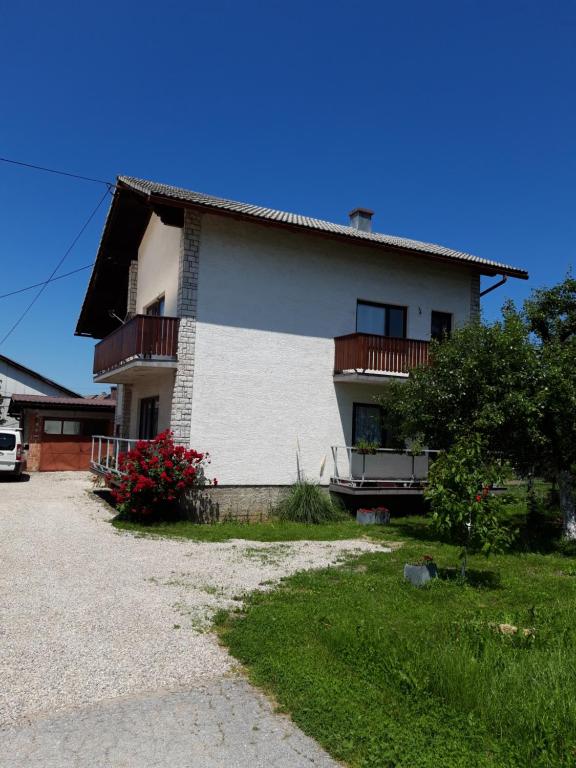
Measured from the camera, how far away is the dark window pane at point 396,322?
17.2 m

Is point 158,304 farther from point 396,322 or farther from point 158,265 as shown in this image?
point 396,322

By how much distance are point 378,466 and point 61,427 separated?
1744 cm

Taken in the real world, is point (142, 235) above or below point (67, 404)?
above

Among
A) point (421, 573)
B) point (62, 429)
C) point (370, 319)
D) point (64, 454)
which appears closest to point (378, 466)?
point (370, 319)

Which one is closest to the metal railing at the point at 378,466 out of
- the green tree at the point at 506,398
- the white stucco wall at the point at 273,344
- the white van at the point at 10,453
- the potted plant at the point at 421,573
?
the white stucco wall at the point at 273,344

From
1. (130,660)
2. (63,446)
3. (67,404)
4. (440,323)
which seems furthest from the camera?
(67,404)

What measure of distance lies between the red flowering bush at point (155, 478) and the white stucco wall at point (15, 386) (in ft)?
92.2

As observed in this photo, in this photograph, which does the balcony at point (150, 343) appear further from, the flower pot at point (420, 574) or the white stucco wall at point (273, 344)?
the flower pot at point (420, 574)

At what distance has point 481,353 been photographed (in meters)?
11.8

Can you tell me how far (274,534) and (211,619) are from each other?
6.18 metres

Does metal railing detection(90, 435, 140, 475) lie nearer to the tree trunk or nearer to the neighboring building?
the tree trunk

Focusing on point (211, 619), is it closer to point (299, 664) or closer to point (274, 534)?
point (299, 664)

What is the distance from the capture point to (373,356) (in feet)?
50.4

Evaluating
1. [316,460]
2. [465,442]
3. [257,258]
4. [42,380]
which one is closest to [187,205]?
[257,258]
